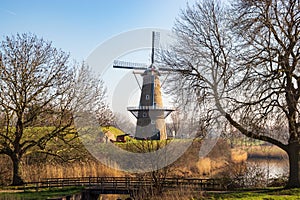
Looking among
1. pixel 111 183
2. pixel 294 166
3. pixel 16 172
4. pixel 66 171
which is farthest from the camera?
pixel 66 171

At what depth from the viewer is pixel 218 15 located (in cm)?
1460

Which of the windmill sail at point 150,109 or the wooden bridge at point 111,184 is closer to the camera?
the wooden bridge at point 111,184

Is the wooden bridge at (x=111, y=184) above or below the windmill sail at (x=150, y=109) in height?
below

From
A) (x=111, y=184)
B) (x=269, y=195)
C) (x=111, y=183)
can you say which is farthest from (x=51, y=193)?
(x=269, y=195)

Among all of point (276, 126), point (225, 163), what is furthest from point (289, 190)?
point (225, 163)

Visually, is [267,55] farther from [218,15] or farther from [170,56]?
[170,56]

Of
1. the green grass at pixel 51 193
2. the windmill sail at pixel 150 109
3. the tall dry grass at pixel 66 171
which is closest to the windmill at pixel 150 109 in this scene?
the windmill sail at pixel 150 109

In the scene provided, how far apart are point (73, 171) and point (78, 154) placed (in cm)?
230

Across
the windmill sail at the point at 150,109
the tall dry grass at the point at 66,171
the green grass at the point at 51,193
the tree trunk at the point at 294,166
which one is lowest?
the green grass at the point at 51,193

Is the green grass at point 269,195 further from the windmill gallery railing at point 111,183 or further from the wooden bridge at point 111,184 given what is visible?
the windmill gallery railing at point 111,183

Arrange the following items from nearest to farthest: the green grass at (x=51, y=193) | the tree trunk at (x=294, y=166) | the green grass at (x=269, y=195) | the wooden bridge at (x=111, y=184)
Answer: the green grass at (x=269, y=195) < the tree trunk at (x=294, y=166) < the green grass at (x=51, y=193) < the wooden bridge at (x=111, y=184)

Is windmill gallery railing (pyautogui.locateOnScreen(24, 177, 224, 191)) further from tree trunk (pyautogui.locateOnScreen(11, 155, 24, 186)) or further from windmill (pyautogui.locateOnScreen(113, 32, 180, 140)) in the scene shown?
windmill (pyautogui.locateOnScreen(113, 32, 180, 140))

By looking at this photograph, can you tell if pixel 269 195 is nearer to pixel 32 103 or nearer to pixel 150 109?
pixel 32 103

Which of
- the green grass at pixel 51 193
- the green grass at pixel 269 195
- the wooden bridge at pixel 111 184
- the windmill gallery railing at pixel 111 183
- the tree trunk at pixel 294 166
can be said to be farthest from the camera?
the windmill gallery railing at pixel 111 183
